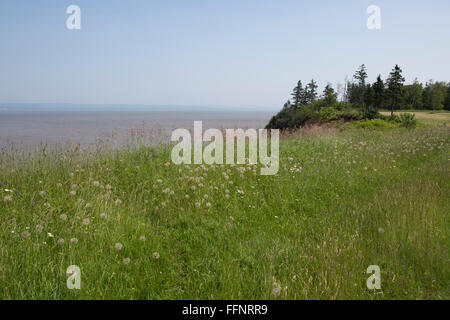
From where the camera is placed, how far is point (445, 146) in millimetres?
10148

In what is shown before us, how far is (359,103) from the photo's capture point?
38.5 m

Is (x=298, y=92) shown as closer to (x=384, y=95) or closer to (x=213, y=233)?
(x=384, y=95)

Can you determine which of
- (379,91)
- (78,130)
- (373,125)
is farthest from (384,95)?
(78,130)

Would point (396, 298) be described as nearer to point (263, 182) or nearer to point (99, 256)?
point (99, 256)

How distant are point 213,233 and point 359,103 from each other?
40253 millimetres

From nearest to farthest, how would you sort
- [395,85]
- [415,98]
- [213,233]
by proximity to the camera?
[213,233] → [395,85] → [415,98]

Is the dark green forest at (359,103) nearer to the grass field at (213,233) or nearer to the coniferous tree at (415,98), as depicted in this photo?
the coniferous tree at (415,98)

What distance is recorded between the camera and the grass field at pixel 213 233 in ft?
9.55

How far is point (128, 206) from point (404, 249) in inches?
161

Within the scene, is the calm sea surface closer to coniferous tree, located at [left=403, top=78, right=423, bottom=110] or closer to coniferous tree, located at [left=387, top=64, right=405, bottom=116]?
coniferous tree, located at [left=387, top=64, right=405, bottom=116]

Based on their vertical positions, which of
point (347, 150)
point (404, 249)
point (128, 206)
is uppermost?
point (347, 150)

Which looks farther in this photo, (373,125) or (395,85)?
(395,85)
